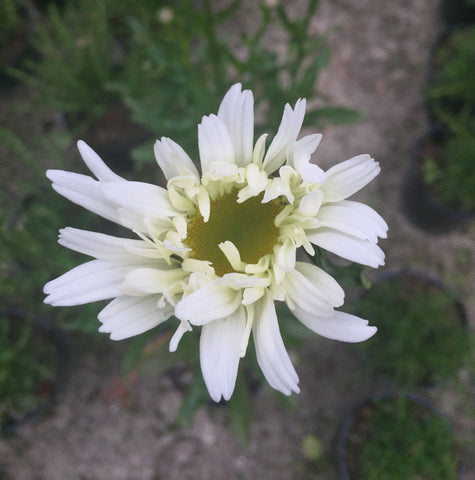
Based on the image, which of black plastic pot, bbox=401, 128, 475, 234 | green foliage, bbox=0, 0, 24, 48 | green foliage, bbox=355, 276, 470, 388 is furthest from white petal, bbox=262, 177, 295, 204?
green foliage, bbox=0, 0, 24, 48

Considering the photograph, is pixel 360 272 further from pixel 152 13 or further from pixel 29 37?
pixel 29 37

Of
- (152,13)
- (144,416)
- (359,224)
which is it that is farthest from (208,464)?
(152,13)

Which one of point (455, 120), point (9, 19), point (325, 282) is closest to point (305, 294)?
point (325, 282)

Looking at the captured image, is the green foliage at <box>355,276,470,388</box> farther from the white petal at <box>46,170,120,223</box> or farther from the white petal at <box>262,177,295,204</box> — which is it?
the white petal at <box>46,170,120,223</box>

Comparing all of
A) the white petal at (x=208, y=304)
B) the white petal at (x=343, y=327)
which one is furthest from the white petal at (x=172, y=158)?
the white petal at (x=343, y=327)

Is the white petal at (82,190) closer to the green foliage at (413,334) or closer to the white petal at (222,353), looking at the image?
the white petal at (222,353)
